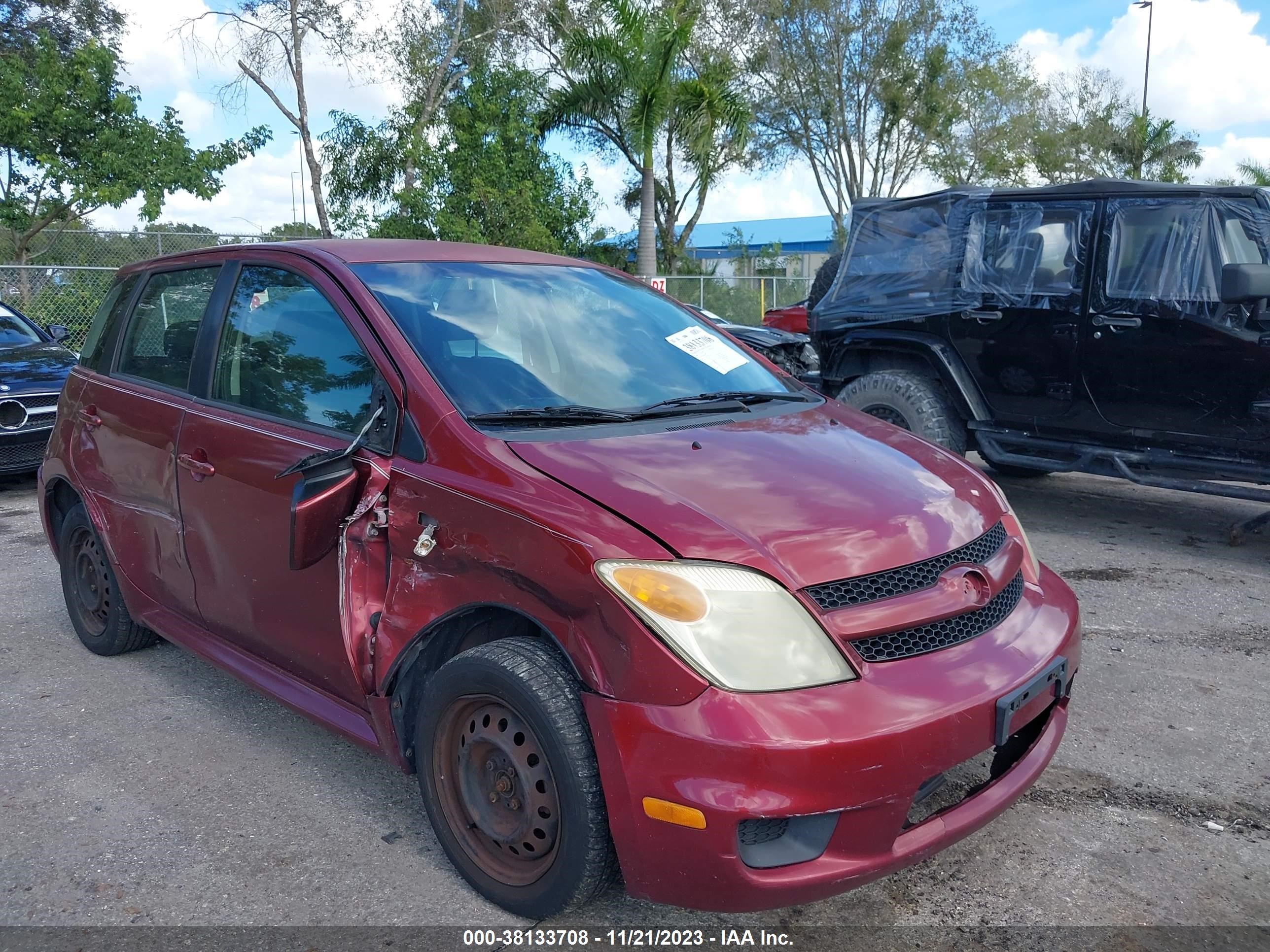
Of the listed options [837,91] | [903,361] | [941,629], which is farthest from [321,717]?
[837,91]

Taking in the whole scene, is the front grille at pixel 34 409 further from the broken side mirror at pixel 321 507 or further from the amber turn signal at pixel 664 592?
the amber turn signal at pixel 664 592

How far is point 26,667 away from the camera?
4.41 metres

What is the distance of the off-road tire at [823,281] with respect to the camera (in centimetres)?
776

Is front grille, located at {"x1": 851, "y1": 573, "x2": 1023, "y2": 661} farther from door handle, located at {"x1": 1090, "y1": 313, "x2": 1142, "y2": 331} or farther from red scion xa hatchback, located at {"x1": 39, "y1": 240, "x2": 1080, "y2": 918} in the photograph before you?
door handle, located at {"x1": 1090, "y1": 313, "x2": 1142, "y2": 331}

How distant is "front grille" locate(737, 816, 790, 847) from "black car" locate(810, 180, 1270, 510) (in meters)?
4.22

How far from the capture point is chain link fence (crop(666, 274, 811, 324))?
22016 mm

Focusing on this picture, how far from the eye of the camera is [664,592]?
7.35ft

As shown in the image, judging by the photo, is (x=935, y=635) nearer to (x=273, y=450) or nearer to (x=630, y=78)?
(x=273, y=450)

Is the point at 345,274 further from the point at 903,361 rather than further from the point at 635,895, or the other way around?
the point at 903,361

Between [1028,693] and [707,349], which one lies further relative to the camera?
[707,349]

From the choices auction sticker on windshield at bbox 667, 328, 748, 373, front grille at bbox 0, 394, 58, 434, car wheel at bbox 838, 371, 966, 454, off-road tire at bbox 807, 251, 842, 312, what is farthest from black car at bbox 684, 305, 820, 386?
auction sticker on windshield at bbox 667, 328, 748, 373

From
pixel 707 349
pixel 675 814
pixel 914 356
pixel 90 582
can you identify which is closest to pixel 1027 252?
pixel 914 356

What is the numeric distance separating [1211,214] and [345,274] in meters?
4.74

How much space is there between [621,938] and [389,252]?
2184 mm
